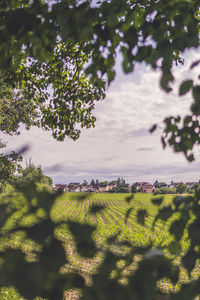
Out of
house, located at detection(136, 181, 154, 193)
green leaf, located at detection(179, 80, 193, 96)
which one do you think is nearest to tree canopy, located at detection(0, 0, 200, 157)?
green leaf, located at detection(179, 80, 193, 96)

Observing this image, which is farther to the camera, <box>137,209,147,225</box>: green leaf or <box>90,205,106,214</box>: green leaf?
<box>137,209,147,225</box>: green leaf

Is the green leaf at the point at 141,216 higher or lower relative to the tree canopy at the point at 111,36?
lower

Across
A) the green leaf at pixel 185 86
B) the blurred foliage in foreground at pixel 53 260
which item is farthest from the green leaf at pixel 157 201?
the green leaf at pixel 185 86

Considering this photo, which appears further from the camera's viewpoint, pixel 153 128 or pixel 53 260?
pixel 153 128

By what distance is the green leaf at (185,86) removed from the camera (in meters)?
1.61

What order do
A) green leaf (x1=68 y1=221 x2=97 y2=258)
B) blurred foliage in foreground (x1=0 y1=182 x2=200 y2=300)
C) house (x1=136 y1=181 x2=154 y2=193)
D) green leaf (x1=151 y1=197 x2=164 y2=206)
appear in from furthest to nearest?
house (x1=136 y1=181 x2=154 y2=193), green leaf (x1=151 y1=197 x2=164 y2=206), green leaf (x1=68 y1=221 x2=97 y2=258), blurred foliage in foreground (x1=0 y1=182 x2=200 y2=300)

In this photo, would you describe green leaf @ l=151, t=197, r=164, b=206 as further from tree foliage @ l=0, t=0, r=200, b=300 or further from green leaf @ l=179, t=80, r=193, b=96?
green leaf @ l=179, t=80, r=193, b=96

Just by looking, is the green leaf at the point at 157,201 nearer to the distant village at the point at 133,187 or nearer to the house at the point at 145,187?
the distant village at the point at 133,187

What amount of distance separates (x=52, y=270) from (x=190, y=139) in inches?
59.6

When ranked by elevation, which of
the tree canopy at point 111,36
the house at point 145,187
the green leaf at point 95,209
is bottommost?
the house at point 145,187

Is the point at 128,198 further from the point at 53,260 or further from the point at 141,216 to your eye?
the point at 53,260

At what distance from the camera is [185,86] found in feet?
5.30

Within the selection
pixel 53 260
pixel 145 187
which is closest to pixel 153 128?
pixel 53 260

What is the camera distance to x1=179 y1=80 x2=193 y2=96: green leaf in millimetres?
1610
